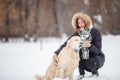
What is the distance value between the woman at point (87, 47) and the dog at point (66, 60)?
0.16 m

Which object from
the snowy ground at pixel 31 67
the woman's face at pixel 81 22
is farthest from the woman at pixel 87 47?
the snowy ground at pixel 31 67

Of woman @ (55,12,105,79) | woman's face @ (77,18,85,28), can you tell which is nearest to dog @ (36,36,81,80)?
woman @ (55,12,105,79)

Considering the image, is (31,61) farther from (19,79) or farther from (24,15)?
(24,15)

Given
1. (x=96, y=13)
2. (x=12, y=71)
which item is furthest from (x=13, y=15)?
(x=12, y=71)

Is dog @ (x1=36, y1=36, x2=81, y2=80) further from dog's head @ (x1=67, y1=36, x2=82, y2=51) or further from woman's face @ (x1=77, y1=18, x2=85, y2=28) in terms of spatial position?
woman's face @ (x1=77, y1=18, x2=85, y2=28)

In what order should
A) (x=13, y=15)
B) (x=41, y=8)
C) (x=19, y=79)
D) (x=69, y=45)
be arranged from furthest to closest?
(x=41, y=8)
(x=13, y=15)
(x=19, y=79)
(x=69, y=45)

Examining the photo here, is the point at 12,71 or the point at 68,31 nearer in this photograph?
the point at 12,71

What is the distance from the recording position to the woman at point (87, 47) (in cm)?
340

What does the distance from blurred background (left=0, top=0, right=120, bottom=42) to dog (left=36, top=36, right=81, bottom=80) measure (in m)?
4.94

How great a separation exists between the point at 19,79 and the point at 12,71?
564 mm

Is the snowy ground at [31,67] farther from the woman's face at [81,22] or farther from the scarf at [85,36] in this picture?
the woman's face at [81,22]

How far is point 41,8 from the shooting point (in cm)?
1238

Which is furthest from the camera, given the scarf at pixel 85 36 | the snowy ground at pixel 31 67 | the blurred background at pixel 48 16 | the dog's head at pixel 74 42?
the blurred background at pixel 48 16

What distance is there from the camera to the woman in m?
3.40
